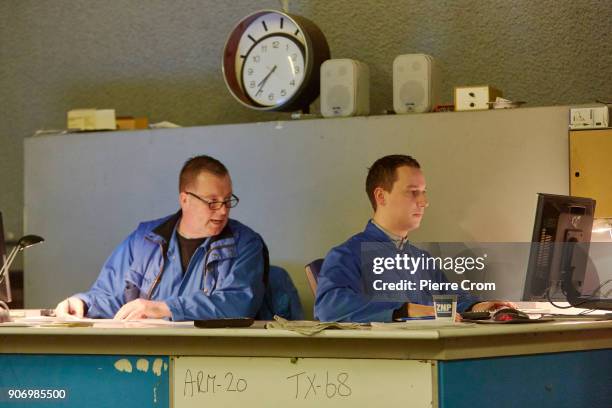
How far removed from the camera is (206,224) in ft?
15.0

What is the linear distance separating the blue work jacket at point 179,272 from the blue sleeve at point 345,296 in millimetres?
391

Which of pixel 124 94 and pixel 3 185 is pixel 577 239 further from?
pixel 3 185

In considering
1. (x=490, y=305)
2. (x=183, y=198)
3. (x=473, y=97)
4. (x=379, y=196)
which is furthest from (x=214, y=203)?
(x=490, y=305)

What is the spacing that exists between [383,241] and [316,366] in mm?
1250

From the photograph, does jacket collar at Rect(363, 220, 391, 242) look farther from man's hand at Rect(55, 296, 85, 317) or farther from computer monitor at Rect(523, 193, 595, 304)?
man's hand at Rect(55, 296, 85, 317)

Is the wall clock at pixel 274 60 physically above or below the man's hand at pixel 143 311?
above

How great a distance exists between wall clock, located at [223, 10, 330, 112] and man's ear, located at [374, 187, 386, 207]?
80 cm

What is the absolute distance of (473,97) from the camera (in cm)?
468

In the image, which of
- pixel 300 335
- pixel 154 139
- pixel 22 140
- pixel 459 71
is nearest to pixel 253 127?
pixel 154 139

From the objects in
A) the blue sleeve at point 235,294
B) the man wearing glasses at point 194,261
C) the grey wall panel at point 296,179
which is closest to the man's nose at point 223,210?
the man wearing glasses at point 194,261

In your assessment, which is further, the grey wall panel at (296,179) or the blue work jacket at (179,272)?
the grey wall panel at (296,179)

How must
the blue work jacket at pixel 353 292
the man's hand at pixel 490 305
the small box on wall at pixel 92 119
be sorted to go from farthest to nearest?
the small box on wall at pixel 92 119 → the man's hand at pixel 490 305 → the blue work jacket at pixel 353 292

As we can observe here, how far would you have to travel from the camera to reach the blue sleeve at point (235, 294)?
4.04 metres

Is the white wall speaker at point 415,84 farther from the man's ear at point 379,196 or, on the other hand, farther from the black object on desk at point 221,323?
the black object on desk at point 221,323
